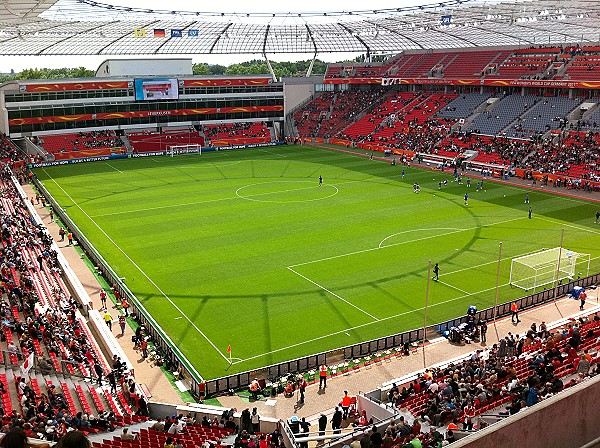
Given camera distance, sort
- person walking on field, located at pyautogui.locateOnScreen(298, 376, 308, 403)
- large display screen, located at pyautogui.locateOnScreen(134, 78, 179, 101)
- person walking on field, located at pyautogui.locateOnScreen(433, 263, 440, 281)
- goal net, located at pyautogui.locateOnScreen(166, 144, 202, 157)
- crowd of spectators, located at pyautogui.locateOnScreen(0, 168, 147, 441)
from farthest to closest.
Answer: large display screen, located at pyautogui.locateOnScreen(134, 78, 179, 101) → goal net, located at pyautogui.locateOnScreen(166, 144, 202, 157) → person walking on field, located at pyautogui.locateOnScreen(433, 263, 440, 281) → person walking on field, located at pyautogui.locateOnScreen(298, 376, 308, 403) → crowd of spectators, located at pyautogui.locateOnScreen(0, 168, 147, 441)

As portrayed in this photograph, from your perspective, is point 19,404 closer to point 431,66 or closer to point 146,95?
point 146,95

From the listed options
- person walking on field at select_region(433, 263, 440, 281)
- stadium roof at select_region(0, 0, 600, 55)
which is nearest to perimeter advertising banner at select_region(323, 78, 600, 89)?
stadium roof at select_region(0, 0, 600, 55)

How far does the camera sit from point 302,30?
86812 mm

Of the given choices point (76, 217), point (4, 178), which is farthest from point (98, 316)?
point (4, 178)

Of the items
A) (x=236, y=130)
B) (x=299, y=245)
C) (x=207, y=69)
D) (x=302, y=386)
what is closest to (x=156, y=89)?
(x=236, y=130)

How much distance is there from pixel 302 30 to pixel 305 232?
54.8 meters

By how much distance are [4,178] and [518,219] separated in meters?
43.9

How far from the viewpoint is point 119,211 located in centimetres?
4694

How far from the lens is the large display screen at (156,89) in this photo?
265 feet

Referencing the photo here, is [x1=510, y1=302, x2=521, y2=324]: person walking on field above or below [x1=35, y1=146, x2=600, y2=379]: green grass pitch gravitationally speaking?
above

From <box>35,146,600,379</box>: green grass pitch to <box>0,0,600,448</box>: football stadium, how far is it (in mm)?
218

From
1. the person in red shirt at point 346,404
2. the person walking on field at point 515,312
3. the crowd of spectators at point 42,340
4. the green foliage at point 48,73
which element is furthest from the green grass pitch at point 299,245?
the green foliage at point 48,73

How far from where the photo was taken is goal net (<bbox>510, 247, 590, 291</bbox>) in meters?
30.5

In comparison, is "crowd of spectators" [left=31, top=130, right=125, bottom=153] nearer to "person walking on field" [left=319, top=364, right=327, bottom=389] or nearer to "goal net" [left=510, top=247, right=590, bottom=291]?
"goal net" [left=510, top=247, right=590, bottom=291]
